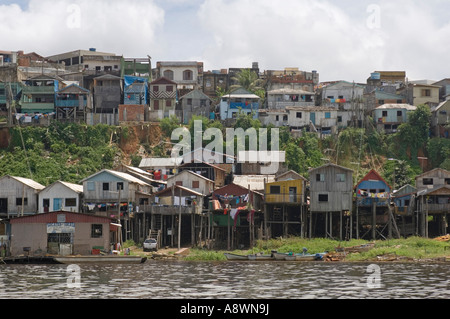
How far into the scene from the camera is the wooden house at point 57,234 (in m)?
69.9

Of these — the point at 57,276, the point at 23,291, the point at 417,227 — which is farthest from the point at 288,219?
the point at 23,291

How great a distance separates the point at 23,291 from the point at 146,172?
41.1m

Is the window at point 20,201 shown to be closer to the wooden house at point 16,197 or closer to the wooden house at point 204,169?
the wooden house at point 16,197

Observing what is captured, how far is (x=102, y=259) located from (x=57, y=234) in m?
6.10

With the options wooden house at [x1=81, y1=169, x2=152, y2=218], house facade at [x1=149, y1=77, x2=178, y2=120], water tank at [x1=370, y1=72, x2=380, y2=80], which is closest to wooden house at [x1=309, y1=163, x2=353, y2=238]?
wooden house at [x1=81, y1=169, x2=152, y2=218]

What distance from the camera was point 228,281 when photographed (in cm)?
5306

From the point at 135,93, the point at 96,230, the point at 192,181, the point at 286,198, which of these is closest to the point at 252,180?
the point at 192,181

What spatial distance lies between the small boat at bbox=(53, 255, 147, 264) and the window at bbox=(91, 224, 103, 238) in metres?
4.25

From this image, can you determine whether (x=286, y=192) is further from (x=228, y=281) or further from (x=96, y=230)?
(x=228, y=281)

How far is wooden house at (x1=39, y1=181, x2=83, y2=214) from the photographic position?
78.4 meters

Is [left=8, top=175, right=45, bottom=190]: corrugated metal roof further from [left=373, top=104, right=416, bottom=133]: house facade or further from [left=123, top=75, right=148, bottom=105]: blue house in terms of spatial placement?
[left=373, top=104, right=416, bottom=133]: house facade

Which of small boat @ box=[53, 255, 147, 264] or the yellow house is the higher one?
the yellow house

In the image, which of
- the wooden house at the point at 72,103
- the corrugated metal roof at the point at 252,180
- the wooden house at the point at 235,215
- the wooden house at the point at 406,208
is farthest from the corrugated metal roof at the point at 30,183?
the wooden house at the point at 406,208

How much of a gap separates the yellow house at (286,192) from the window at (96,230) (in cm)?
1590
